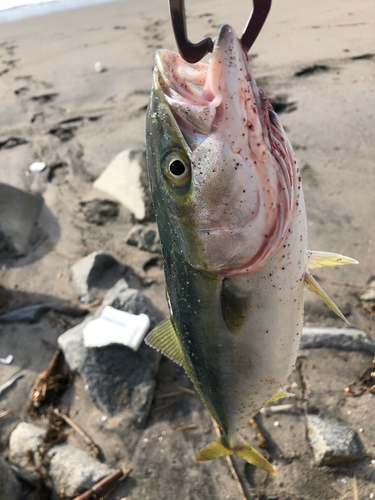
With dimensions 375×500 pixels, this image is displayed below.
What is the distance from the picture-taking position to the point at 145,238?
4.57 meters

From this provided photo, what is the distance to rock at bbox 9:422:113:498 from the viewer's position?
2.73 meters

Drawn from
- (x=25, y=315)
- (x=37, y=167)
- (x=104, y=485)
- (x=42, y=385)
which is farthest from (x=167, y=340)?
(x=37, y=167)

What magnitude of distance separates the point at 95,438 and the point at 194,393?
3.07 ft

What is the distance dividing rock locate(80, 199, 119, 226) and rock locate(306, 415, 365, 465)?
3.68 meters

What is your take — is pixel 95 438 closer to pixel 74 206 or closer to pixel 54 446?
pixel 54 446

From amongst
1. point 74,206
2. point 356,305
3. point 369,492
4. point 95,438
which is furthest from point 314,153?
point 95,438

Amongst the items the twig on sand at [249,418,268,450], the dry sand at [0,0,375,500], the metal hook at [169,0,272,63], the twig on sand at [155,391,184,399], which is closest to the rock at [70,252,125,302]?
the dry sand at [0,0,375,500]

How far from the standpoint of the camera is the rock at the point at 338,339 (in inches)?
125

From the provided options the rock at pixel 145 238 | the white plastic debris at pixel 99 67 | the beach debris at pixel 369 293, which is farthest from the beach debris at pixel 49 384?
the white plastic debris at pixel 99 67

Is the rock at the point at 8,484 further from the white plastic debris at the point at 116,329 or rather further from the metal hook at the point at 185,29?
the metal hook at the point at 185,29

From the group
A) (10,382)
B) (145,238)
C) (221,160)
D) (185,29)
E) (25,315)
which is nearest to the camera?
(185,29)

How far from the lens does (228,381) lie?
6.01ft

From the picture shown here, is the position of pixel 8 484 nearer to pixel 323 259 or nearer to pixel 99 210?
pixel 323 259

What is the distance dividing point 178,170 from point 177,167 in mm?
11
